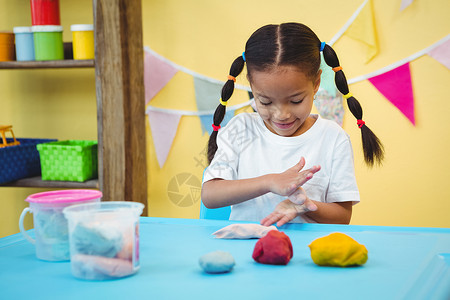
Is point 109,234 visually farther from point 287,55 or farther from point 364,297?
point 287,55

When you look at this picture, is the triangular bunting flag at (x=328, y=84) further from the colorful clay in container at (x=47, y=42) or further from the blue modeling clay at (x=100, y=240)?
the blue modeling clay at (x=100, y=240)

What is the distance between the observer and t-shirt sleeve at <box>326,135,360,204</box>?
120 cm

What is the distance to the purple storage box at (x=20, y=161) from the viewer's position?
1.97 meters

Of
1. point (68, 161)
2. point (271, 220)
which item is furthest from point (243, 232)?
point (68, 161)

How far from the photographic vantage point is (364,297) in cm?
56

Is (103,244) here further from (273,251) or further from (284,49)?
(284,49)

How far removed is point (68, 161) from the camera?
199cm

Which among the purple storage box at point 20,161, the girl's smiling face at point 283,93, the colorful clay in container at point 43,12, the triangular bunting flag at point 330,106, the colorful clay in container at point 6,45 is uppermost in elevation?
the colorful clay in container at point 43,12

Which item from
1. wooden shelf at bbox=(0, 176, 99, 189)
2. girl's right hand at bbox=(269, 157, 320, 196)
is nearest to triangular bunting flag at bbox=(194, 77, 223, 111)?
wooden shelf at bbox=(0, 176, 99, 189)

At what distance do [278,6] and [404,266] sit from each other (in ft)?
5.25

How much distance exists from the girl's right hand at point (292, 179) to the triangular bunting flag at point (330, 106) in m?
1.11

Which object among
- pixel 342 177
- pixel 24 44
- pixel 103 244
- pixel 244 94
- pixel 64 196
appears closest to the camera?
pixel 103 244

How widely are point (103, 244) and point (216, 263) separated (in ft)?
0.46

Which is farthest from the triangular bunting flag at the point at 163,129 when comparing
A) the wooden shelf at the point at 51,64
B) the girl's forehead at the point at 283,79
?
the girl's forehead at the point at 283,79
